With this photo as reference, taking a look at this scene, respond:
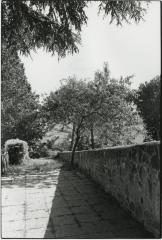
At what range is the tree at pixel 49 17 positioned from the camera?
5523mm

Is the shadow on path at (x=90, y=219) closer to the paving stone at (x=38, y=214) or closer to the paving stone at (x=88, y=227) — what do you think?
the paving stone at (x=88, y=227)

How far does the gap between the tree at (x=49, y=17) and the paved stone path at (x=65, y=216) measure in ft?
10.9

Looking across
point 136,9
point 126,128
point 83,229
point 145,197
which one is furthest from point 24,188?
point 126,128

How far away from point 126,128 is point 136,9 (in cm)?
1485

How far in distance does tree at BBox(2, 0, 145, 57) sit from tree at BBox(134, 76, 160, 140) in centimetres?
2568

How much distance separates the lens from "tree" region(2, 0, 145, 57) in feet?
18.1

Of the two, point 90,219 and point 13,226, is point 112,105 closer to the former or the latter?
point 90,219

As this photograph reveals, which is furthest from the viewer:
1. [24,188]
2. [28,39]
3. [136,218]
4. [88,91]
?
[88,91]

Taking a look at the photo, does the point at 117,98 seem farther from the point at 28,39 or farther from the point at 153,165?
the point at 153,165

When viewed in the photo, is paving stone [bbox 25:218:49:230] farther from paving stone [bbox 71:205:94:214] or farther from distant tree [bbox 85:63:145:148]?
distant tree [bbox 85:63:145:148]

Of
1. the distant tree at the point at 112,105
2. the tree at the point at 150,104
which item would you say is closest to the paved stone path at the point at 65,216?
the distant tree at the point at 112,105

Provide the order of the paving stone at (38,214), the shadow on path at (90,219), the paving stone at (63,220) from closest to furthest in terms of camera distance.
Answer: the shadow on path at (90,219) < the paving stone at (63,220) < the paving stone at (38,214)

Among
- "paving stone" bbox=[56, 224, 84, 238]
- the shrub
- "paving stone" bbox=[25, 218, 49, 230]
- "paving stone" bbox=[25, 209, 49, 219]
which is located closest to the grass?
the shrub

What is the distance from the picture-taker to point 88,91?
16734 millimetres
